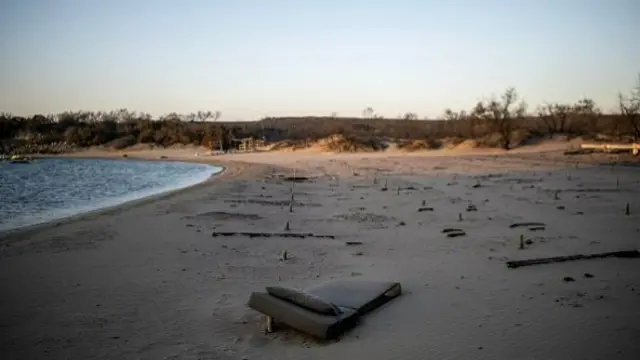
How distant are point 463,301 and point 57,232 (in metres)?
10.1

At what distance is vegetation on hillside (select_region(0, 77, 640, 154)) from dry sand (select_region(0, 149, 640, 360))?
28582 millimetres

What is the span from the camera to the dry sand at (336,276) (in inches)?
210

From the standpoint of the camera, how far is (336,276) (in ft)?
26.2

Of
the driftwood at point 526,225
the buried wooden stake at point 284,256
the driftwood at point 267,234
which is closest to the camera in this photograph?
the buried wooden stake at point 284,256

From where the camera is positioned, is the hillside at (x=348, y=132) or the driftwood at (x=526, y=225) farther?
the hillside at (x=348, y=132)

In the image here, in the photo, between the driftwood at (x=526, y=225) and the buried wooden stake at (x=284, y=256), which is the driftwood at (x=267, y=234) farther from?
the driftwood at (x=526, y=225)

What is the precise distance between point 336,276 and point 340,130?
5671cm

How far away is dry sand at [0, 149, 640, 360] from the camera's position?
532cm

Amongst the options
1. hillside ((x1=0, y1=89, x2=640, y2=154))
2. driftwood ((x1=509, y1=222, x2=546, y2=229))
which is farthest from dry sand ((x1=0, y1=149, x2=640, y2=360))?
hillside ((x1=0, y1=89, x2=640, y2=154))

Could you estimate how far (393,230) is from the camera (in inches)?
454

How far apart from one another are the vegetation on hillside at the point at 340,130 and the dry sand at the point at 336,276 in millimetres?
28582

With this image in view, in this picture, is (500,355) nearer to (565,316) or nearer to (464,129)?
(565,316)

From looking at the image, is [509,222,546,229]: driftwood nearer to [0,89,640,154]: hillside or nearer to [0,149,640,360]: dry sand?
[0,149,640,360]: dry sand

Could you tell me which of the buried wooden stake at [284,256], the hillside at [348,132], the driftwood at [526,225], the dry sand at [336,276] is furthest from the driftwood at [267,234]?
the hillside at [348,132]
